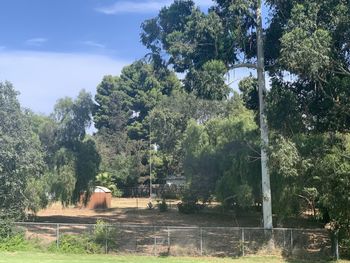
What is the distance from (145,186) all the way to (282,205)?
4951cm

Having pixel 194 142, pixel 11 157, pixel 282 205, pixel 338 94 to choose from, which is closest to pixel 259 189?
pixel 282 205

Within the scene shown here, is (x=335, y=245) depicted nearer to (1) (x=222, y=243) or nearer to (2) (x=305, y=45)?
(1) (x=222, y=243)

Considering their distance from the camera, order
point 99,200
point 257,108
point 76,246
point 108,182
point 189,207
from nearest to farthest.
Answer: point 76,246
point 257,108
point 189,207
point 99,200
point 108,182

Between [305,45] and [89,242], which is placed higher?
[305,45]

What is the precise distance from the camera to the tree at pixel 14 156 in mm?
24609

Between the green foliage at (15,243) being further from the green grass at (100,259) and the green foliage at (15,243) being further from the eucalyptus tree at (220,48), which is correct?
the eucalyptus tree at (220,48)

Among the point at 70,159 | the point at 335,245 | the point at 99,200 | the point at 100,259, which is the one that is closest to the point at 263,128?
the point at 335,245

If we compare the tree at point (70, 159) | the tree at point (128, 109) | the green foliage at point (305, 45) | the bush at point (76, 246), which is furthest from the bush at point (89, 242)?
the tree at point (128, 109)

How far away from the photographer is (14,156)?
24.6 metres

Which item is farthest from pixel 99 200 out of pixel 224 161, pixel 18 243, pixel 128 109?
pixel 128 109

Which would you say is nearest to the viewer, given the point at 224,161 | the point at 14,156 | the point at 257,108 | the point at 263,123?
the point at 263,123

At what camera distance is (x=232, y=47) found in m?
25.3

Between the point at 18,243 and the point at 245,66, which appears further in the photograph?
the point at 245,66

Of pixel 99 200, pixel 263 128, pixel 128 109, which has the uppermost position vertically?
pixel 128 109
